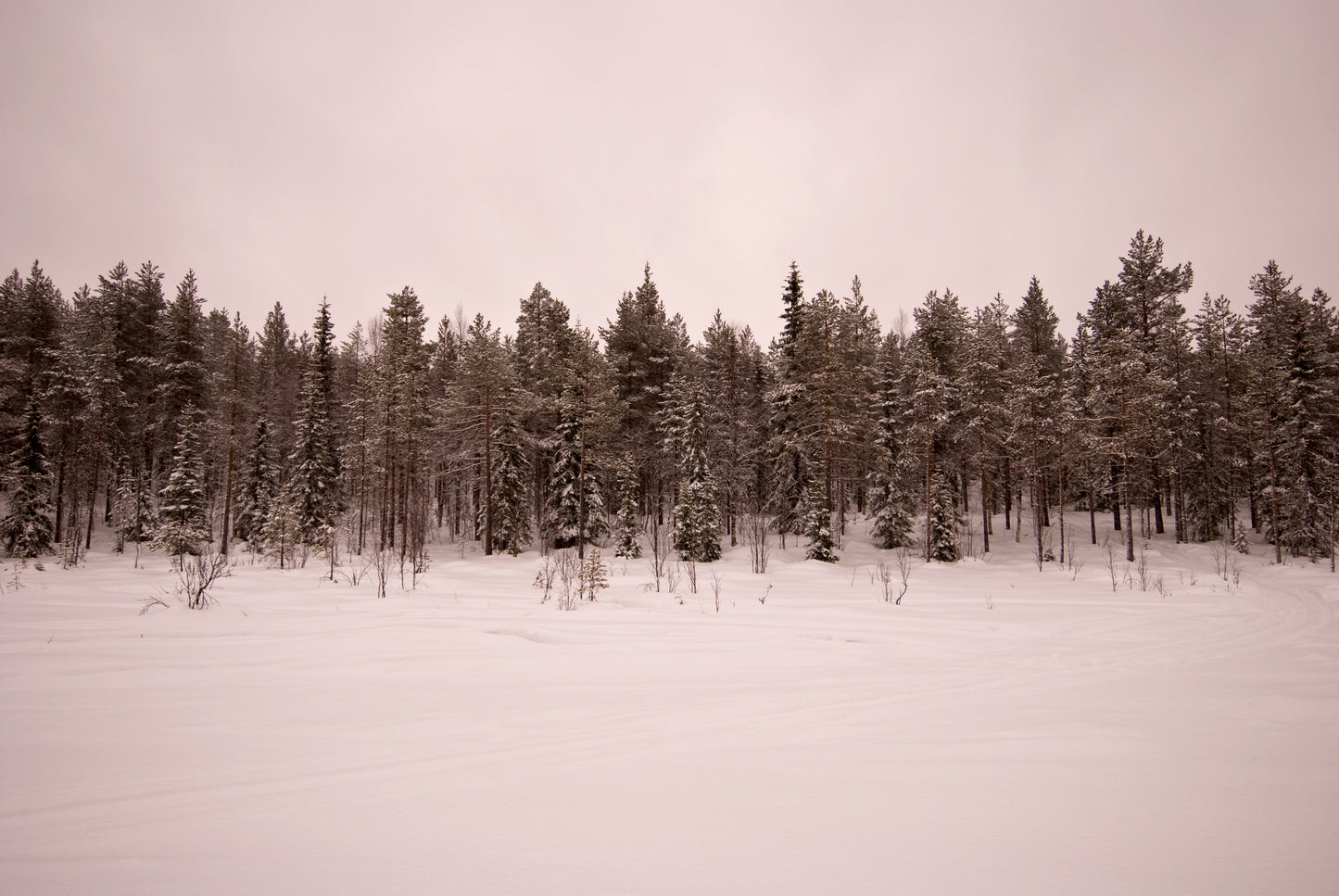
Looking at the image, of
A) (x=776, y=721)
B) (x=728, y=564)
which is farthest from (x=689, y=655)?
(x=728, y=564)

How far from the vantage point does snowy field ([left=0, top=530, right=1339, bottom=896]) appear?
2320 mm

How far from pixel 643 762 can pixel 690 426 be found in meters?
24.2

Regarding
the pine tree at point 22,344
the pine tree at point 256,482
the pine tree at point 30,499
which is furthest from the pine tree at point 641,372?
the pine tree at point 22,344

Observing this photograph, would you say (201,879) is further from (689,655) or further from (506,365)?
(506,365)

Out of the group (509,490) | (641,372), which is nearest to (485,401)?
(509,490)

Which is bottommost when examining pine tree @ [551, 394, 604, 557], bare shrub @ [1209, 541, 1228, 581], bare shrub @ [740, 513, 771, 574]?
bare shrub @ [1209, 541, 1228, 581]

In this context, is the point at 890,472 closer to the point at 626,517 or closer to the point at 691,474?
the point at 691,474

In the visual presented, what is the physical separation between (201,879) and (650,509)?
34.8 meters

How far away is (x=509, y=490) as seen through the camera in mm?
30516

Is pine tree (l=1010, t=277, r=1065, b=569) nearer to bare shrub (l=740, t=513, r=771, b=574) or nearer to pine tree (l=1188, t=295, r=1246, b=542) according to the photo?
pine tree (l=1188, t=295, r=1246, b=542)

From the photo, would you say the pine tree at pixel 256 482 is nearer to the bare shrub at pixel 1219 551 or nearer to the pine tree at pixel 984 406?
the pine tree at pixel 984 406

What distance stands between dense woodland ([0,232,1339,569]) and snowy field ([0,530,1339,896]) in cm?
1836

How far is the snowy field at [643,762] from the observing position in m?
2.32

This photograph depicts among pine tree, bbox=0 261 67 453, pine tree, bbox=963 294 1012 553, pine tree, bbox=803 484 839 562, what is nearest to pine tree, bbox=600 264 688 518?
pine tree, bbox=803 484 839 562
